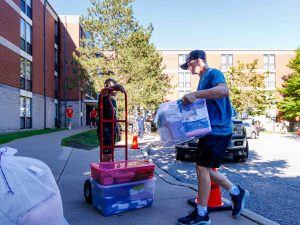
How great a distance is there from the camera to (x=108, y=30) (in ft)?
72.3

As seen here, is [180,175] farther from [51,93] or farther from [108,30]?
[51,93]

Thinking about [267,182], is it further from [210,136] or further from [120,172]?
[120,172]

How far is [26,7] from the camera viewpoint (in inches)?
906

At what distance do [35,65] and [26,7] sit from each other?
453cm

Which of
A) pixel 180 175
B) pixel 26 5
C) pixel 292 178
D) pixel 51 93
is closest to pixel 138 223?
pixel 180 175

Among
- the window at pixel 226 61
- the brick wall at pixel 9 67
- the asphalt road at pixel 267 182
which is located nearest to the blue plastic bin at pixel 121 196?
the asphalt road at pixel 267 182

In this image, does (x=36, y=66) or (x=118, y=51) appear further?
(x=36, y=66)

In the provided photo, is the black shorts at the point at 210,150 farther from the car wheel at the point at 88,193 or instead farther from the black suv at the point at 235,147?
the black suv at the point at 235,147

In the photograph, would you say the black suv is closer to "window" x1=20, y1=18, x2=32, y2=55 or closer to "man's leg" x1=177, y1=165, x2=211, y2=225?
"man's leg" x1=177, y1=165, x2=211, y2=225

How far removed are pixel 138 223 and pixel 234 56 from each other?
Answer: 49984mm

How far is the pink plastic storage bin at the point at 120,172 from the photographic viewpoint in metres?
3.45

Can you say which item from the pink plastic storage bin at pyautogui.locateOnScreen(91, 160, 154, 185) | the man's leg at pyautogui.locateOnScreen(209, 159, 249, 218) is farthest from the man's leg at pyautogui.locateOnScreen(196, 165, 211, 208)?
the pink plastic storage bin at pyautogui.locateOnScreen(91, 160, 154, 185)

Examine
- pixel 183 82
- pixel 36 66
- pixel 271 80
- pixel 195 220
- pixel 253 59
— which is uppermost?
pixel 253 59

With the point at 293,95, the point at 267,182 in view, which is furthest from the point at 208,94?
the point at 293,95
